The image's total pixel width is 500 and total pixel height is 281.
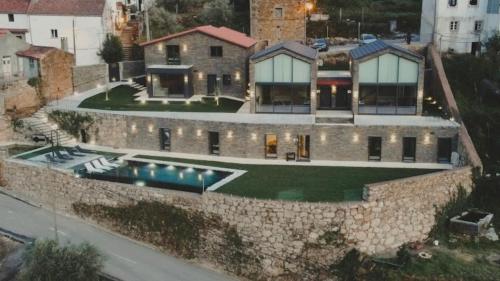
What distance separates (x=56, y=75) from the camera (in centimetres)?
4472

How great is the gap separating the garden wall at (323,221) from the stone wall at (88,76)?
18.7 metres

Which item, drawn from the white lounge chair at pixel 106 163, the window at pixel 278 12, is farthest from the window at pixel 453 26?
the white lounge chair at pixel 106 163

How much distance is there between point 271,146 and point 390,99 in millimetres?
7837

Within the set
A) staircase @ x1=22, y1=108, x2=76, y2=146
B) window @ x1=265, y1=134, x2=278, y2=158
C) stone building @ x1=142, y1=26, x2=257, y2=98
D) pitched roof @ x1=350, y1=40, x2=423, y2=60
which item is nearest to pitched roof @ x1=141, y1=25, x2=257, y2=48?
stone building @ x1=142, y1=26, x2=257, y2=98

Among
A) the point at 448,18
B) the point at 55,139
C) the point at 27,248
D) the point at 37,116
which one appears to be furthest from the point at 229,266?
the point at 448,18

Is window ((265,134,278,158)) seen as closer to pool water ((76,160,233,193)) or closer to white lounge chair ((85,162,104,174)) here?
pool water ((76,160,233,193))

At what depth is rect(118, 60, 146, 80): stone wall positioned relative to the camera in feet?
160

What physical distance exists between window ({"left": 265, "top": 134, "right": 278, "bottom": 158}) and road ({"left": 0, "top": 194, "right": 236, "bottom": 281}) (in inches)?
326

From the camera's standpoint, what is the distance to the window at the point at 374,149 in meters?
34.5

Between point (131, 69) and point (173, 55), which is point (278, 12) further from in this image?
point (131, 69)

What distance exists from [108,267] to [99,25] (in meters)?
26.4

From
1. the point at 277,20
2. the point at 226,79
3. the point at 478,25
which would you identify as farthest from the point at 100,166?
the point at 478,25

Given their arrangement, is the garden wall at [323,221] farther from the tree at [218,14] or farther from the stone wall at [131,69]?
the tree at [218,14]

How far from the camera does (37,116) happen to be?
41.2 metres
